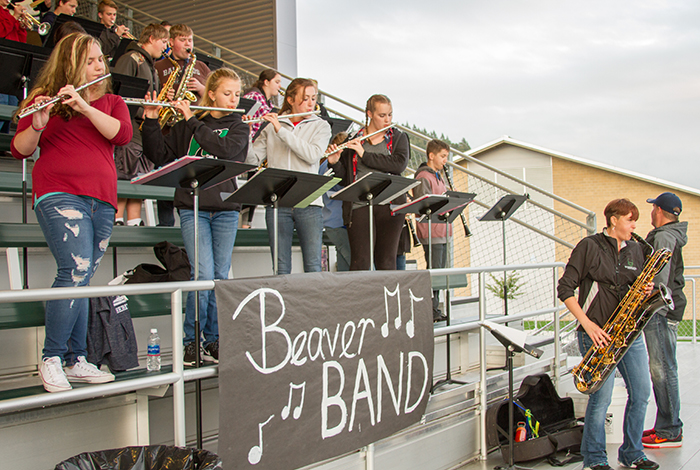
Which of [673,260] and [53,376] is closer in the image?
[53,376]

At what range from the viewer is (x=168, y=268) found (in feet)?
9.76

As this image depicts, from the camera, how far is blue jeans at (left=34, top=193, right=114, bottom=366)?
7.31 ft

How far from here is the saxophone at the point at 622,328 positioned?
3459 mm

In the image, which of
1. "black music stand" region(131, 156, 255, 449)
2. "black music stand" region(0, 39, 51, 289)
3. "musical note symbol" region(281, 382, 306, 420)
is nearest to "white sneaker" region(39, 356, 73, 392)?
"black music stand" region(131, 156, 255, 449)

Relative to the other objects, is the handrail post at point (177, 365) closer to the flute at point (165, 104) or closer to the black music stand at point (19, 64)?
the flute at point (165, 104)

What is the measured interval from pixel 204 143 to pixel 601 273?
248cm

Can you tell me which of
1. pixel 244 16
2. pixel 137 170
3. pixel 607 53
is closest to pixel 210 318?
pixel 137 170

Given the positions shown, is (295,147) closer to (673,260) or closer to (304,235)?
(304,235)

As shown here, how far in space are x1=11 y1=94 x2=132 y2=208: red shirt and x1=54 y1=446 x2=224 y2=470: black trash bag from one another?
102cm

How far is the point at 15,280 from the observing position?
9.93ft

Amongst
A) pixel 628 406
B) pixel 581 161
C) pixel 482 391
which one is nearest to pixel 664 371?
pixel 628 406

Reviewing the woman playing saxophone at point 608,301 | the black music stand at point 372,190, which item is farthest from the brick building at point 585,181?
the black music stand at point 372,190

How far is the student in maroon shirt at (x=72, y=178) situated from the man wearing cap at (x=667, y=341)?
11.7ft

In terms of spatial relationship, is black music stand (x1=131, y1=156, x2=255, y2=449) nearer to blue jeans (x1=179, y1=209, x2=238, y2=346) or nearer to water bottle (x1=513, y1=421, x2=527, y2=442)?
blue jeans (x1=179, y1=209, x2=238, y2=346)
